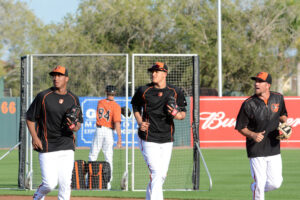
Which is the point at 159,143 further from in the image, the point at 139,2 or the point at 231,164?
the point at 139,2

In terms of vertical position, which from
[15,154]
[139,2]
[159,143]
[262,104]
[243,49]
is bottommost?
[15,154]

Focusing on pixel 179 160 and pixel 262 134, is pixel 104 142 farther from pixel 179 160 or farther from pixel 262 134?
pixel 179 160

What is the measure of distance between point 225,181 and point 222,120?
12.1 meters

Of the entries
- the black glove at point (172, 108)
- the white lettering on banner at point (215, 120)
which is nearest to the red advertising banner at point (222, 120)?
the white lettering on banner at point (215, 120)

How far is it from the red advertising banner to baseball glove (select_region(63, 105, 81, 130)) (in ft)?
59.5

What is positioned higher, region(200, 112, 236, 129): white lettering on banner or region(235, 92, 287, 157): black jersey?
region(235, 92, 287, 157): black jersey

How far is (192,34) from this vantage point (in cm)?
4312

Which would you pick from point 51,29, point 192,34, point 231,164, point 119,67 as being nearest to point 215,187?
point 231,164

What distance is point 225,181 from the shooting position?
15.1m

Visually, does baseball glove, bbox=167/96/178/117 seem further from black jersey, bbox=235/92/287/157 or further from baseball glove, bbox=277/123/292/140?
baseball glove, bbox=277/123/292/140

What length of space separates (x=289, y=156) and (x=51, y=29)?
30.0m

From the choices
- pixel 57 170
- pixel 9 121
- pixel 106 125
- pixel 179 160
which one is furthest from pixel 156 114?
pixel 9 121

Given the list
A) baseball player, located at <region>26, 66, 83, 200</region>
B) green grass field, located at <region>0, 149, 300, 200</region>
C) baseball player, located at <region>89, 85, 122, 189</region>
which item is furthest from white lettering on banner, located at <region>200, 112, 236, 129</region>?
baseball player, located at <region>26, 66, 83, 200</region>

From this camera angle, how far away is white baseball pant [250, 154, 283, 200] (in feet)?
30.1
